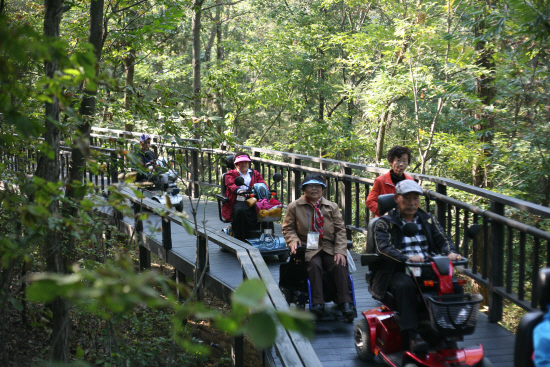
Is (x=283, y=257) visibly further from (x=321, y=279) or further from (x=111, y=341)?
(x=111, y=341)

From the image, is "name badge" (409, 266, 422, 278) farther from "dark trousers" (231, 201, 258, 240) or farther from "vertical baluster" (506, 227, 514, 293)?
"dark trousers" (231, 201, 258, 240)

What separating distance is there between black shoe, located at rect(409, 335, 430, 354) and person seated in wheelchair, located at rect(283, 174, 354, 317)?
1.18 m

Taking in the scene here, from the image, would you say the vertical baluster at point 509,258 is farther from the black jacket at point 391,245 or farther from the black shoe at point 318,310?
the black shoe at point 318,310

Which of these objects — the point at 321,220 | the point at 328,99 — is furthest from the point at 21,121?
the point at 328,99

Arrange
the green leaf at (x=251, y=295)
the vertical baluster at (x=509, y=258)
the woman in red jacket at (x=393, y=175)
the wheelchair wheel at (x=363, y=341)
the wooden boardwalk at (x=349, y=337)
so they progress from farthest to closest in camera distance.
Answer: the woman in red jacket at (x=393, y=175)
the vertical baluster at (x=509, y=258)
the wooden boardwalk at (x=349, y=337)
the wheelchair wheel at (x=363, y=341)
the green leaf at (x=251, y=295)

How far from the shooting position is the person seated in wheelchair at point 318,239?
4.49 m

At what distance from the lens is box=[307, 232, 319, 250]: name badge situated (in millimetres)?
4570

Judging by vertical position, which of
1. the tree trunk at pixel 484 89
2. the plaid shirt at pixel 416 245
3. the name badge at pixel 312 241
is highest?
the tree trunk at pixel 484 89

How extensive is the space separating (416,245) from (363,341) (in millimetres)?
868

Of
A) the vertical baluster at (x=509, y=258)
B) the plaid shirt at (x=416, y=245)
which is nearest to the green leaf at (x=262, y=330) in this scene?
the plaid shirt at (x=416, y=245)

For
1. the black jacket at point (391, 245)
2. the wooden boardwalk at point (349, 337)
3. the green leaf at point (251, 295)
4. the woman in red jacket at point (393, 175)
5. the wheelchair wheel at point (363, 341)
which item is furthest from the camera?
the woman in red jacket at point (393, 175)

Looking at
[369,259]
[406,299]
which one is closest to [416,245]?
[369,259]

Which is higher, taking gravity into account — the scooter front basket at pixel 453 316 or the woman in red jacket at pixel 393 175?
the woman in red jacket at pixel 393 175

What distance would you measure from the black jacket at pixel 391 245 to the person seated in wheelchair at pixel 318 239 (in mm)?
Result: 676
